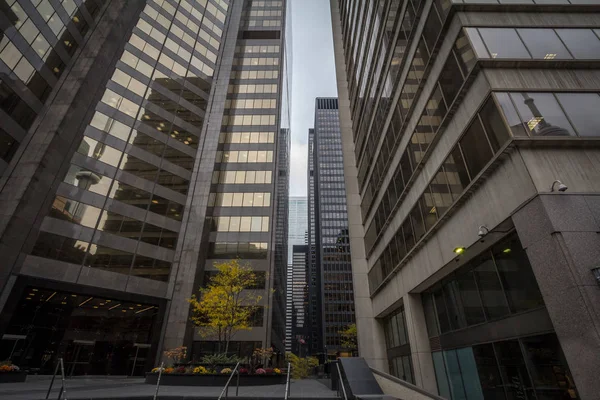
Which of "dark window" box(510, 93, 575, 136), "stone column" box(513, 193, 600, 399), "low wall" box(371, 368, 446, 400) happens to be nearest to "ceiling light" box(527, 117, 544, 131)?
"dark window" box(510, 93, 575, 136)

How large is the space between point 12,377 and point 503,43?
1162 inches

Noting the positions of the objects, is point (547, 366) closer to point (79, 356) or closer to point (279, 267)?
point (79, 356)

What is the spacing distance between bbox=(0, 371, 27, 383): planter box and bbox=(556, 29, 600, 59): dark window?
101ft

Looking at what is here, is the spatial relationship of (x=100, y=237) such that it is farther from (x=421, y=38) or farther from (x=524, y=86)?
(x=524, y=86)

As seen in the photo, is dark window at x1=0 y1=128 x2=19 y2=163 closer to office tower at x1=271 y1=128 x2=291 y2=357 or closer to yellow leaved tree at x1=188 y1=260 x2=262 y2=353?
yellow leaved tree at x1=188 y1=260 x2=262 y2=353

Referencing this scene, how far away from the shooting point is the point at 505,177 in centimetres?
945

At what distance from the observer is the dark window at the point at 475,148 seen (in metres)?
10.5

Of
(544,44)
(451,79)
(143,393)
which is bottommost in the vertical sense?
(143,393)

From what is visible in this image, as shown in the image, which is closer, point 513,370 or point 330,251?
point 513,370

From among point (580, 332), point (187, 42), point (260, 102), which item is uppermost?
point (187, 42)

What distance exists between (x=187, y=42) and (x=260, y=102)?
15108mm

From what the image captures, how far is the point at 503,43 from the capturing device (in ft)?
37.4

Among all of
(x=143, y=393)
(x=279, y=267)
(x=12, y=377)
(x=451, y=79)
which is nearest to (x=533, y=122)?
(x=451, y=79)

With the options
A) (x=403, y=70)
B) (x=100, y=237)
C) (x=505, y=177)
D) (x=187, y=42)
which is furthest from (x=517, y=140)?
(x=187, y=42)
